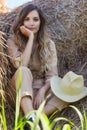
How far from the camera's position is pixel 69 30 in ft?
11.0

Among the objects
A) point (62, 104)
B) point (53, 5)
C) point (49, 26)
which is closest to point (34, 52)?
point (62, 104)

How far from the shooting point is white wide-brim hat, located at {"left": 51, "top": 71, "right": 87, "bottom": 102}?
2590mm

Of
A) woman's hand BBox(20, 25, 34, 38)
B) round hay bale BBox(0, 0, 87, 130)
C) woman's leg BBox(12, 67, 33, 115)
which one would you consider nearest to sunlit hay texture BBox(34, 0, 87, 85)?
round hay bale BBox(0, 0, 87, 130)

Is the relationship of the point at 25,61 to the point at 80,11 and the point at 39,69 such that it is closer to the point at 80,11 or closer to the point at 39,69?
the point at 39,69

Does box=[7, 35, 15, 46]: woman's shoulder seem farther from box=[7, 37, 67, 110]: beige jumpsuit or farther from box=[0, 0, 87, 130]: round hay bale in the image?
box=[0, 0, 87, 130]: round hay bale

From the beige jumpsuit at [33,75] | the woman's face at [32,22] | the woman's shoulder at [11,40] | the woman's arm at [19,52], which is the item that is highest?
the woman's face at [32,22]

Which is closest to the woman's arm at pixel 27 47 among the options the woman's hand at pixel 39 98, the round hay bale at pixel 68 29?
the woman's hand at pixel 39 98

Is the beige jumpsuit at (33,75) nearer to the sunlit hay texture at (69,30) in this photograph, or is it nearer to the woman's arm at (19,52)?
the woman's arm at (19,52)

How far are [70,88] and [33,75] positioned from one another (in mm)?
261

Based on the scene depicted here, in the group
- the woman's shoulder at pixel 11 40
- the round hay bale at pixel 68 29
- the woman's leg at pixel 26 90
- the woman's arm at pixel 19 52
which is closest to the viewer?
the woman's leg at pixel 26 90

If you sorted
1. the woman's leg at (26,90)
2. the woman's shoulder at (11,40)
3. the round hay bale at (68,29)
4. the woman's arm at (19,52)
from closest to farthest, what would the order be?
1. the woman's leg at (26,90)
2. the woman's arm at (19,52)
3. the woman's shoulder at (11,40)
4. the round hay bale at (68,29)

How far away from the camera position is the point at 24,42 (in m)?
2.63

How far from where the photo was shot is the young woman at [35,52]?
2508 mm

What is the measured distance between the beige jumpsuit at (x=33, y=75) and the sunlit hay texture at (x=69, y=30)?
56cm
